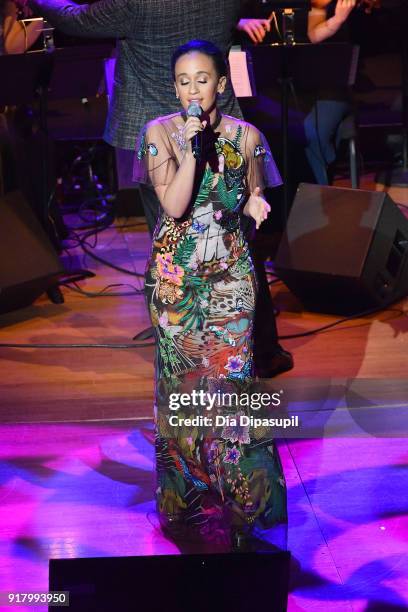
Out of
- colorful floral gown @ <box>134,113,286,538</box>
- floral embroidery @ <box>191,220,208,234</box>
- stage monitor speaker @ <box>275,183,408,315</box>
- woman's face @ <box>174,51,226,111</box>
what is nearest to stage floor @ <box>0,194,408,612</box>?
stage monitor speaker @ <box>275,183,408,315</box>

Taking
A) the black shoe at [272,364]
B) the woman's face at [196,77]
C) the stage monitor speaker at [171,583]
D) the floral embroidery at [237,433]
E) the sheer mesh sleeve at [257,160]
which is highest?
the woman's face at [196,77]

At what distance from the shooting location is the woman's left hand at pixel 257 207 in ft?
10.4

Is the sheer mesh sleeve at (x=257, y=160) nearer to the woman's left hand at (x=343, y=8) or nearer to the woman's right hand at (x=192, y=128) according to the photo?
the woman's right hand at (x=192, y=128)

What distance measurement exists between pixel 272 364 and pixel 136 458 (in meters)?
1.06

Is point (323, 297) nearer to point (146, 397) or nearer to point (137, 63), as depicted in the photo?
point (146, 397)

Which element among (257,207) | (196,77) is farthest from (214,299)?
(196,77)

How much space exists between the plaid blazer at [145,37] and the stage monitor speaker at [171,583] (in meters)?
2.29

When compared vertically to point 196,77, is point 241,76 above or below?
below

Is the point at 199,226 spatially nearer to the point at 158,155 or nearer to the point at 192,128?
the point at 158,155

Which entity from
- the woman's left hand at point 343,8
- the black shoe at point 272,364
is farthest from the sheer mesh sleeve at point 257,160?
the woman's left hand at point 343,8

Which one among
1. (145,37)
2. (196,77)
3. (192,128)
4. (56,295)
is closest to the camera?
(192,128)

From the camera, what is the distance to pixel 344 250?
18.3 feet

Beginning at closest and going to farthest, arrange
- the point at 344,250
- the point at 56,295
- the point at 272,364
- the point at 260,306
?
1. the point at 260,306
2. the point at 272,364
3. the point at 344,250
4. the point at 56,295

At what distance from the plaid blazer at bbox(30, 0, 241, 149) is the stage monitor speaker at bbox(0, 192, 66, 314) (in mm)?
1592
